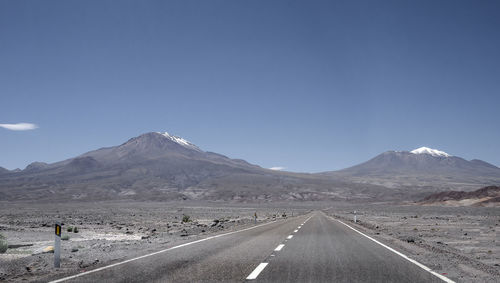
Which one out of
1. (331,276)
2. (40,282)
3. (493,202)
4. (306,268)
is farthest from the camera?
(493,202)

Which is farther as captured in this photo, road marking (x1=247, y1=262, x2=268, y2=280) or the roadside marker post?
the roadside marker post

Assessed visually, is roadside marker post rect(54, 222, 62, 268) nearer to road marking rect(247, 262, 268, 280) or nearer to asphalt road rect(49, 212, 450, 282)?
asphalt road rect(49, 212, 450, 282)

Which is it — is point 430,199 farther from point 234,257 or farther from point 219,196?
point 234,257

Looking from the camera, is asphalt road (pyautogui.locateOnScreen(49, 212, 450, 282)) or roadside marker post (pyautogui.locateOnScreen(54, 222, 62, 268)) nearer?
asphalt road (pyautogui.locateOnScreen(49, 212, 450, 282))

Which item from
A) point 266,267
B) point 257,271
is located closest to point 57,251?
point 257,271

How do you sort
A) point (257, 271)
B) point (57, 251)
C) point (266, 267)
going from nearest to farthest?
point (257, 271)
point (266, 267)
point (57, 251)

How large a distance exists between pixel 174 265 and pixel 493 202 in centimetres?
11531

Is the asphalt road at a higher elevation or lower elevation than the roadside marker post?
lower

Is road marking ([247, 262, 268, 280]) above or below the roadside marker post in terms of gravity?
below

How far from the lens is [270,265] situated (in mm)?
10727

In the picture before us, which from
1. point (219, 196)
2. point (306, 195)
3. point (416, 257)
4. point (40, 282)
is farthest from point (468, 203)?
point (40, 282)

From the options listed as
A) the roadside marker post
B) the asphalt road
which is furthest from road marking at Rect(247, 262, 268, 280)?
the roadside marker post

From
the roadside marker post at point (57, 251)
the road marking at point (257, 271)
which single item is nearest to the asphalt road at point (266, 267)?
the road marking at point (257, 271)

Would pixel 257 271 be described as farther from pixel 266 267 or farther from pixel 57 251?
pixel 57 251
